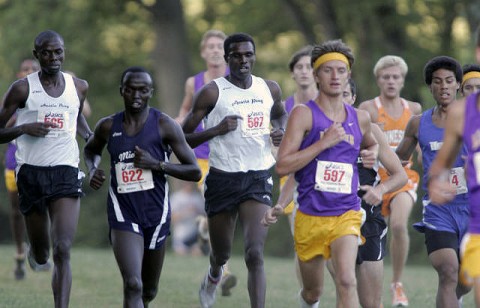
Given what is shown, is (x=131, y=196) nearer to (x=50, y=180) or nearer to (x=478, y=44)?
(x=50, y=180)

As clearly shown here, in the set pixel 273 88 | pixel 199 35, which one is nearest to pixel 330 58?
pixel 273 88

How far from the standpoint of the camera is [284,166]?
8.56 meters

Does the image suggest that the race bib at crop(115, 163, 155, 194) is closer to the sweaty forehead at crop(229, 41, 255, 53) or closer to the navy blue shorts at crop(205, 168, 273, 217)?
the navy blue shorts at crop(205, 168, 273, 217)

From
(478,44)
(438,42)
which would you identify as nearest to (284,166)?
(478,44)

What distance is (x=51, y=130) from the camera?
1039 centimetres

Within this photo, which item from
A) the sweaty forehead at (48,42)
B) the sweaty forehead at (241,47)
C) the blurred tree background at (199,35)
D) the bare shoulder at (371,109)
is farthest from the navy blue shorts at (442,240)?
the blurred tree background at (199,35)

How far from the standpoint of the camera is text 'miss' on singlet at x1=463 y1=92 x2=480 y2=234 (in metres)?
7.04

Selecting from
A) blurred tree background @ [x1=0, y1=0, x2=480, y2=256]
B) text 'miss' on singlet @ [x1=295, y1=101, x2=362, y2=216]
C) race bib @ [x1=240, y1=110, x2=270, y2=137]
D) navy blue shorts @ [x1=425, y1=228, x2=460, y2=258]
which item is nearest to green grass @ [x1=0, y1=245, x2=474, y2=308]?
race bib @ [x1=240, y1=110, x2=270, y2=137]

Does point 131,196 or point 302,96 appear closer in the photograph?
point 131,196

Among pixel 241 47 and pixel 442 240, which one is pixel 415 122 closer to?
pixel 442 240

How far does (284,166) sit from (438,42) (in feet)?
77.3

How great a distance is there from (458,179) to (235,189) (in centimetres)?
200

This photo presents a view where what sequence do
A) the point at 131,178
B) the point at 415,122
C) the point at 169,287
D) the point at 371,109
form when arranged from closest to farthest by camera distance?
the point at 131,178 → the point at 415,122 → the point at 371,109 → the point at 169,287

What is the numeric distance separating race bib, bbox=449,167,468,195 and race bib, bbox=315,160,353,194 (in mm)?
1262
